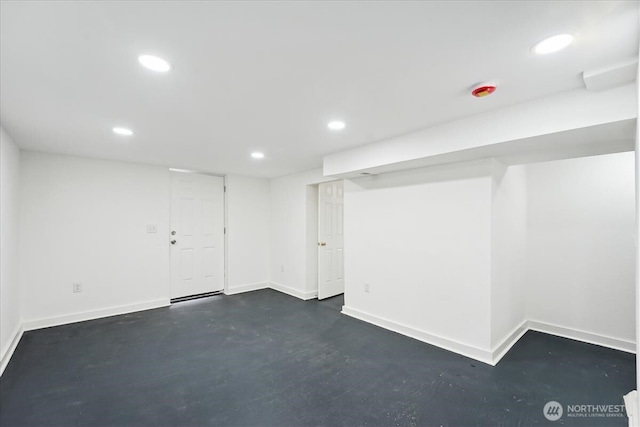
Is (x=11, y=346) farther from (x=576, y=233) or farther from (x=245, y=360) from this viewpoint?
(x=576, y=233)

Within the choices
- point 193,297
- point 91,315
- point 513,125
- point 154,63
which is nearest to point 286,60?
point 154,63

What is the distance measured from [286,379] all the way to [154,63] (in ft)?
8.08

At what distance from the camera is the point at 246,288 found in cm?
529

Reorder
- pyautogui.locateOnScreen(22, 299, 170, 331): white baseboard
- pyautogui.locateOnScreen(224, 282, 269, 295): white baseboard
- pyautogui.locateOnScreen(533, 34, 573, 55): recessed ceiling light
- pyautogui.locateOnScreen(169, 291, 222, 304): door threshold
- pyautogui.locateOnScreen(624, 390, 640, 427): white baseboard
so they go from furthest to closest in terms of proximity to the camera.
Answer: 1. pyautogui.locateOnScreen(224, 282, 269, 295): white baseboard
2. pyautogui.locateOnScreen(169, 291, 222, 304): door threshold
3. pyautogui.locateOnScreen(22, 299, 170, 331): white baseboard
4. pyautogui.locateOnScreen(624, 390, 640, 427): white baseboard
5. pyautogui.locateOnScreen(533, 34, 573, 55): recessed ceiling light

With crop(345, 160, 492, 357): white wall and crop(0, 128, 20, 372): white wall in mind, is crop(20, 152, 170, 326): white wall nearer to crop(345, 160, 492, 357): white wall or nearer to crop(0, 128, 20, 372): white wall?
crop(0, 128, 20, 372): white wall

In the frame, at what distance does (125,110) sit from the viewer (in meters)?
2.15

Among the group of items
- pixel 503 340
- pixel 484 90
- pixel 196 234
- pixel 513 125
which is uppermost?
pixel 484 90

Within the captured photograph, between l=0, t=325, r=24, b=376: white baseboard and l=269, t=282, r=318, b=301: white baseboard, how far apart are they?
340cm

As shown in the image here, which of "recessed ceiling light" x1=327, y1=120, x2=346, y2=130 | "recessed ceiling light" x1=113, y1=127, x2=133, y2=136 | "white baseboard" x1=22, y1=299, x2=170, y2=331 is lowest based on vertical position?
"white baseboard" x1=22, y1=299, x2=170, y2=331

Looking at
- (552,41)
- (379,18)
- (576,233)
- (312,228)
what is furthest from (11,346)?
(576,233)

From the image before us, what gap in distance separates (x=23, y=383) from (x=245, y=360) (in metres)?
1.76

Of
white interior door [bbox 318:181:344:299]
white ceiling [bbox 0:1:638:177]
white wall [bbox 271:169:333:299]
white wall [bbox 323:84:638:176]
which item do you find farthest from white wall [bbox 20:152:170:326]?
white wall [bbox 323:84:638:176]

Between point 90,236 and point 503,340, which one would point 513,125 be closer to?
point 503,340

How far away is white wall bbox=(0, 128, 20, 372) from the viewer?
2.56 metres
